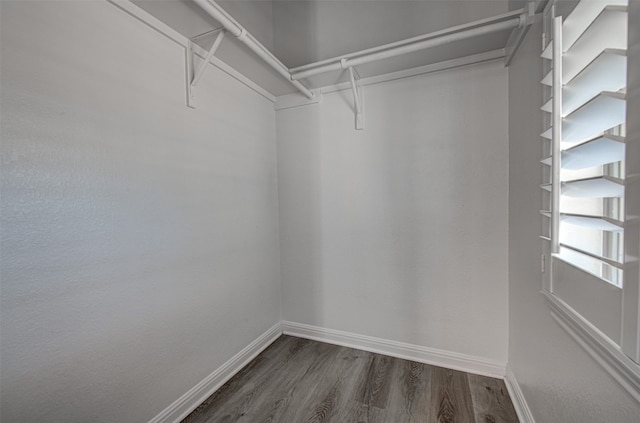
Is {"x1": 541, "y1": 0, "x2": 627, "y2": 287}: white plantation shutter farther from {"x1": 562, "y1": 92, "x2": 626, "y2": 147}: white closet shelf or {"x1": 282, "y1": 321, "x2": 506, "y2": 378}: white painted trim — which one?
{"x1": 282, "y1": 321, "x2": 506, "y2": 378}: white painted trim

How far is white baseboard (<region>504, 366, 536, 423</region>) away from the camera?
128cm

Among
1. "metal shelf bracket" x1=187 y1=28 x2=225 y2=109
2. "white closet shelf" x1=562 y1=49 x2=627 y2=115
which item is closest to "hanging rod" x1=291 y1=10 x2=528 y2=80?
"metal shelf bracket" x1=187 y1=28 x2=225 y2=109

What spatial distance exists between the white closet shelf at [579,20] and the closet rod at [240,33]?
1365 millimetres

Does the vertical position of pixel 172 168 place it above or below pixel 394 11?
below

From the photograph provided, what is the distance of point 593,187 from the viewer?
0.71 m

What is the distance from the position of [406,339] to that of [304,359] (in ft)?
2.62

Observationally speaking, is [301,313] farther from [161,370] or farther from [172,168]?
[172,168]

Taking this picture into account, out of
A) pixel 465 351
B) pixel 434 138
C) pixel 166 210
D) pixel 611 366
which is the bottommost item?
pixel 465 351

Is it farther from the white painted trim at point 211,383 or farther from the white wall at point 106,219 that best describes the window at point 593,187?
the white painted trim at point 211,383

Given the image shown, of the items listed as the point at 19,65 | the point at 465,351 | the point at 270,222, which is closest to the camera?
the point at 19,65

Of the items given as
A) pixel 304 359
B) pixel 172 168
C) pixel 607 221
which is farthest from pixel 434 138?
pixel 304 359

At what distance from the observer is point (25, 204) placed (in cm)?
88

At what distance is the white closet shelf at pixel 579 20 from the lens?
2.44ft

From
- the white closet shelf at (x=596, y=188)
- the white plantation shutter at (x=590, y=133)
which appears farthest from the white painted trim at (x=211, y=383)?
the white closet shelf at (x=596, y=188)
